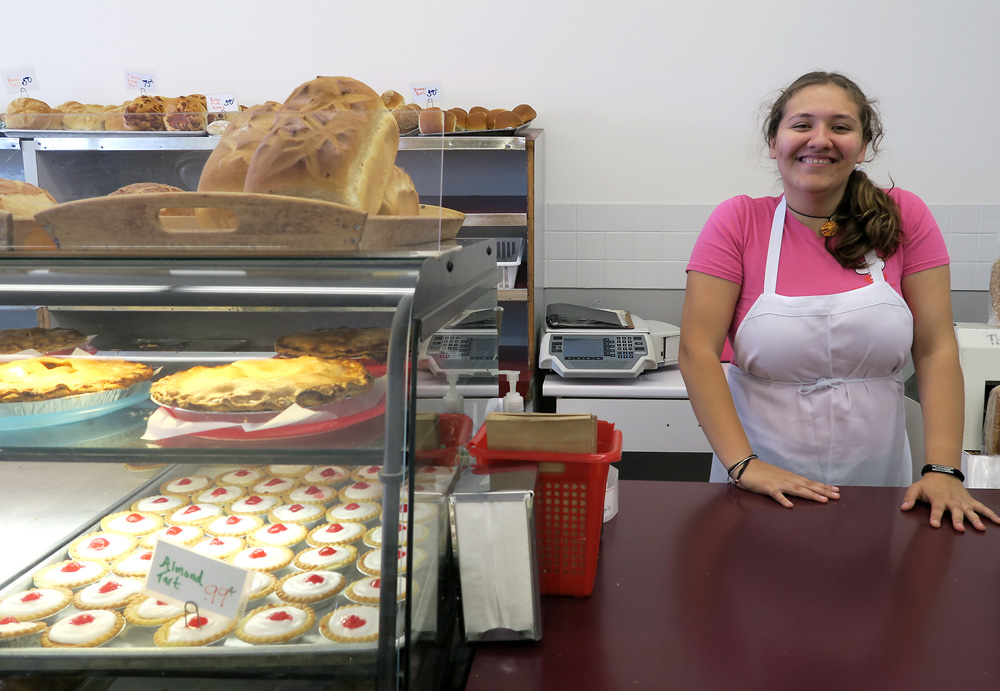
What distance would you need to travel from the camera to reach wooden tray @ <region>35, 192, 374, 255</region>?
83 centimetres

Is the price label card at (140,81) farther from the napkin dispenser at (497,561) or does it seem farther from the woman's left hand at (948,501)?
the woman's left hand at (948,501)

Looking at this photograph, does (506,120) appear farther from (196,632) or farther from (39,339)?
(196,632)

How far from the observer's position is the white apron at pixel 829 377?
1688 mm

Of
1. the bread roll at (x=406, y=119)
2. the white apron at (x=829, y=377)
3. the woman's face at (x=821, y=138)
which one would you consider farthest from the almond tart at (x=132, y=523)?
the bread roll at (x=406, y=119)

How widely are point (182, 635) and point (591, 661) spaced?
0.48 m

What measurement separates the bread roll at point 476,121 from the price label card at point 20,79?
1.48 meters

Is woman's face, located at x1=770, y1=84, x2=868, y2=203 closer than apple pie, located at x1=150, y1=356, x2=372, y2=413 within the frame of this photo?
No

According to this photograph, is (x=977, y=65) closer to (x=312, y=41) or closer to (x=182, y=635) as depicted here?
(x=312, y=41)

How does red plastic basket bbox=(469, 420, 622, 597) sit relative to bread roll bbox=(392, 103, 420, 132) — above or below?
below

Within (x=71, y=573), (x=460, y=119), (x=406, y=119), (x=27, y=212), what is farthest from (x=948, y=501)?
(x=460, y=119)

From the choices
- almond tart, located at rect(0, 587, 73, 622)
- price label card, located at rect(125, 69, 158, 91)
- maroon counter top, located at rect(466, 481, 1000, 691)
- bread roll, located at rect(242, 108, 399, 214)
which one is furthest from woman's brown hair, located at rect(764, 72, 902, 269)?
price label card, located at rect(125, 69, 158, 91)

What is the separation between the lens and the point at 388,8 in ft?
10.8

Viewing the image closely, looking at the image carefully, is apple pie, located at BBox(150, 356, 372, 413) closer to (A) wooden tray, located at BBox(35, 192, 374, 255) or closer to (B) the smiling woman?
(A) wooden tray, located at BBox(35, 192, 374, 255)

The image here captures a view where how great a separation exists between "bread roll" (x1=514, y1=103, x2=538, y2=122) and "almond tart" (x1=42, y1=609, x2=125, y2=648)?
2498 millimetres
